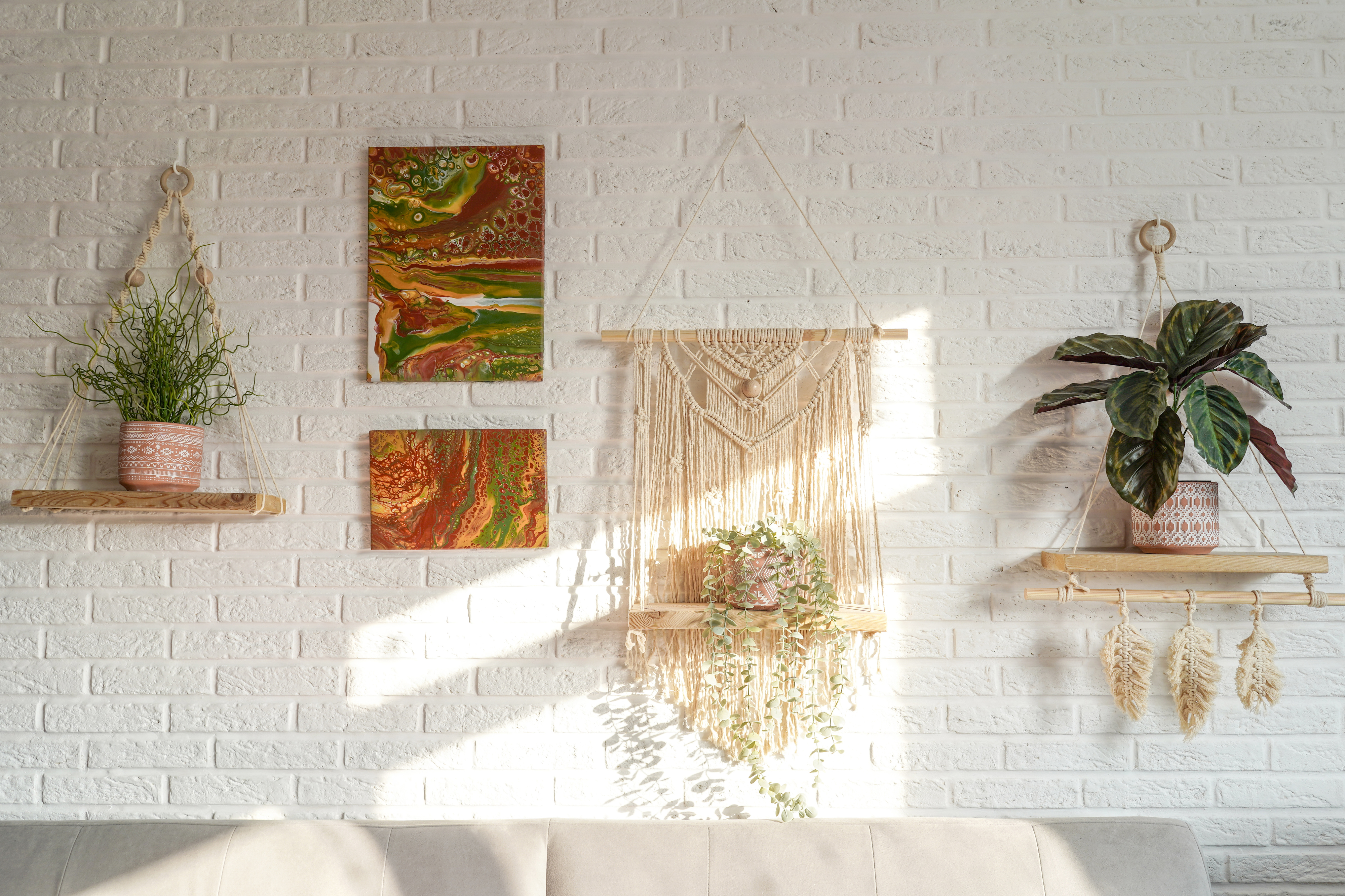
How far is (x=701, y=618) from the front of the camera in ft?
4.56

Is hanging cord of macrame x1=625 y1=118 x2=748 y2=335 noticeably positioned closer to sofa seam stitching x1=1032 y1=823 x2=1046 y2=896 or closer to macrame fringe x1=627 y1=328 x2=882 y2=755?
macrame fringe x1=627 y1=328 x2=882 y2=755

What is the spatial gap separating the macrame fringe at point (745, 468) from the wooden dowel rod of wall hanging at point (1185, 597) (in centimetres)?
29

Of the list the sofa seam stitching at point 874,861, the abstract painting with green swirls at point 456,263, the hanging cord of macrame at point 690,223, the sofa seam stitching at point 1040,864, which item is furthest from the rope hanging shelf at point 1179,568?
the abstract painting with green swirls at point 456,263

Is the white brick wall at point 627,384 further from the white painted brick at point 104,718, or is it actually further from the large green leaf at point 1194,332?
the large green leaf at point 1194,332

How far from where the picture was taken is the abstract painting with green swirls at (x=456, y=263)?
1535mm

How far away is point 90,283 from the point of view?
5.19ft

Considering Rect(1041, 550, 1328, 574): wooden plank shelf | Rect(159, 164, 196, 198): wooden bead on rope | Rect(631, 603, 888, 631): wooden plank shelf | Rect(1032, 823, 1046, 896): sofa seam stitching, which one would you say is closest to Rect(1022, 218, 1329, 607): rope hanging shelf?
Rect(1041, 550, 1328, 574): wooden plank shelf

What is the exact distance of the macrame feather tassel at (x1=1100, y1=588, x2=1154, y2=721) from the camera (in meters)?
1.42

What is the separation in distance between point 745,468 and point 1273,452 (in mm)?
911

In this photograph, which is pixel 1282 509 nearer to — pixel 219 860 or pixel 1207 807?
pixel 1207 807

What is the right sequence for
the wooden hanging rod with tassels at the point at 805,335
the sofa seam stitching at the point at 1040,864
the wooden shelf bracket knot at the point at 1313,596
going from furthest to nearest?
the wooden hanging rod with tassels at the point at 805,335 < the wooden shelf bracket knot at the point at 1313,596 < the sofa seam stitching at the point at 1040,864

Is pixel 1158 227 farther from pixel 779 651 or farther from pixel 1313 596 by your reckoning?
pixel 779 651

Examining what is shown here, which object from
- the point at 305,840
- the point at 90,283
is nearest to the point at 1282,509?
the point at 305,840

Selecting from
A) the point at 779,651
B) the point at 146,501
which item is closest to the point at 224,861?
the point at 146,501
